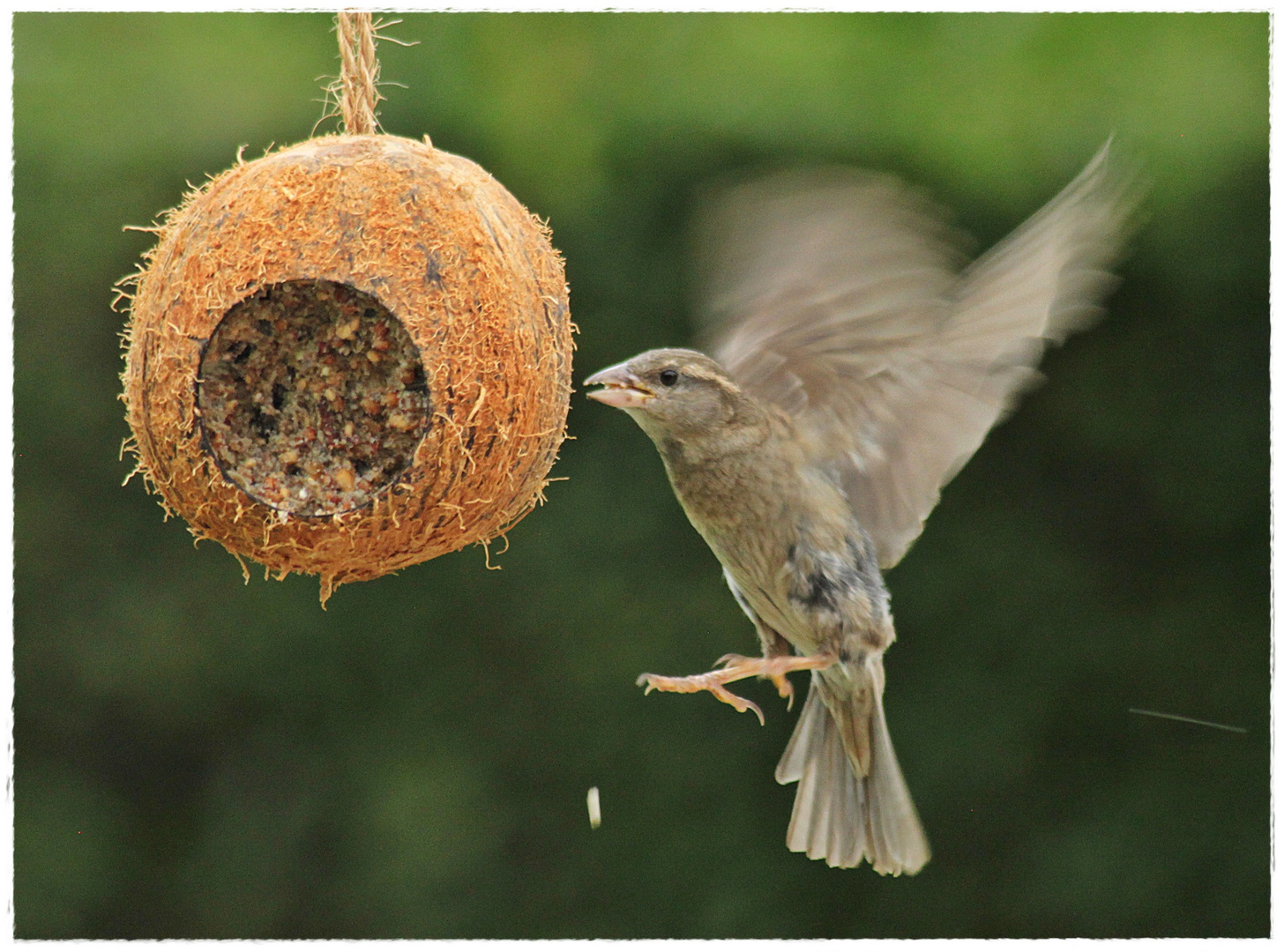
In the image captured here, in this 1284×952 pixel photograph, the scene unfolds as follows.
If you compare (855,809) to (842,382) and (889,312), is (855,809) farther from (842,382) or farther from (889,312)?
(889,312)

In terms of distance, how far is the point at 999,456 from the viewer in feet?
12.2

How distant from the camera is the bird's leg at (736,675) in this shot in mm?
2453

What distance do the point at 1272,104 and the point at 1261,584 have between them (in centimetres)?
124

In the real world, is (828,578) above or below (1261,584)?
above

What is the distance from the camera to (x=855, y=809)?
3.09 m

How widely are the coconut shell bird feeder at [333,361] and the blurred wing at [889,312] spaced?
0.66 meters

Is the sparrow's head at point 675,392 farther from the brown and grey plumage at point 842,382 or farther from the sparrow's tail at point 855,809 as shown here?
the sparrow's tail at point 855,809

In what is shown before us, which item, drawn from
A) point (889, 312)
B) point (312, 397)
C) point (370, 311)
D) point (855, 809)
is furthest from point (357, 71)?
point (855, 809)

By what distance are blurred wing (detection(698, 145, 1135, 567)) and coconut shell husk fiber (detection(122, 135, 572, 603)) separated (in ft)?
1.99

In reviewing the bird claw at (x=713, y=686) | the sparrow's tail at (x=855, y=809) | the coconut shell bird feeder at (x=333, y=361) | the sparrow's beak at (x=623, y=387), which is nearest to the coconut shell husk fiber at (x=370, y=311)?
the coconut shell bird feeder at (x=333, y=361)

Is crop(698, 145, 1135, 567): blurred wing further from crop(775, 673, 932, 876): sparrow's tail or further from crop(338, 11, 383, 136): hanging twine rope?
crop(338, 11, 383, 136): hanging twine rope

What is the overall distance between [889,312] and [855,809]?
1.17 meters

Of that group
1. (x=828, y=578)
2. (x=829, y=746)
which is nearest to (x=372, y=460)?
(x=828, y=578)

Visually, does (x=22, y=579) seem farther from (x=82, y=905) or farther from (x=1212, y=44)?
(x=1212, y=44)
